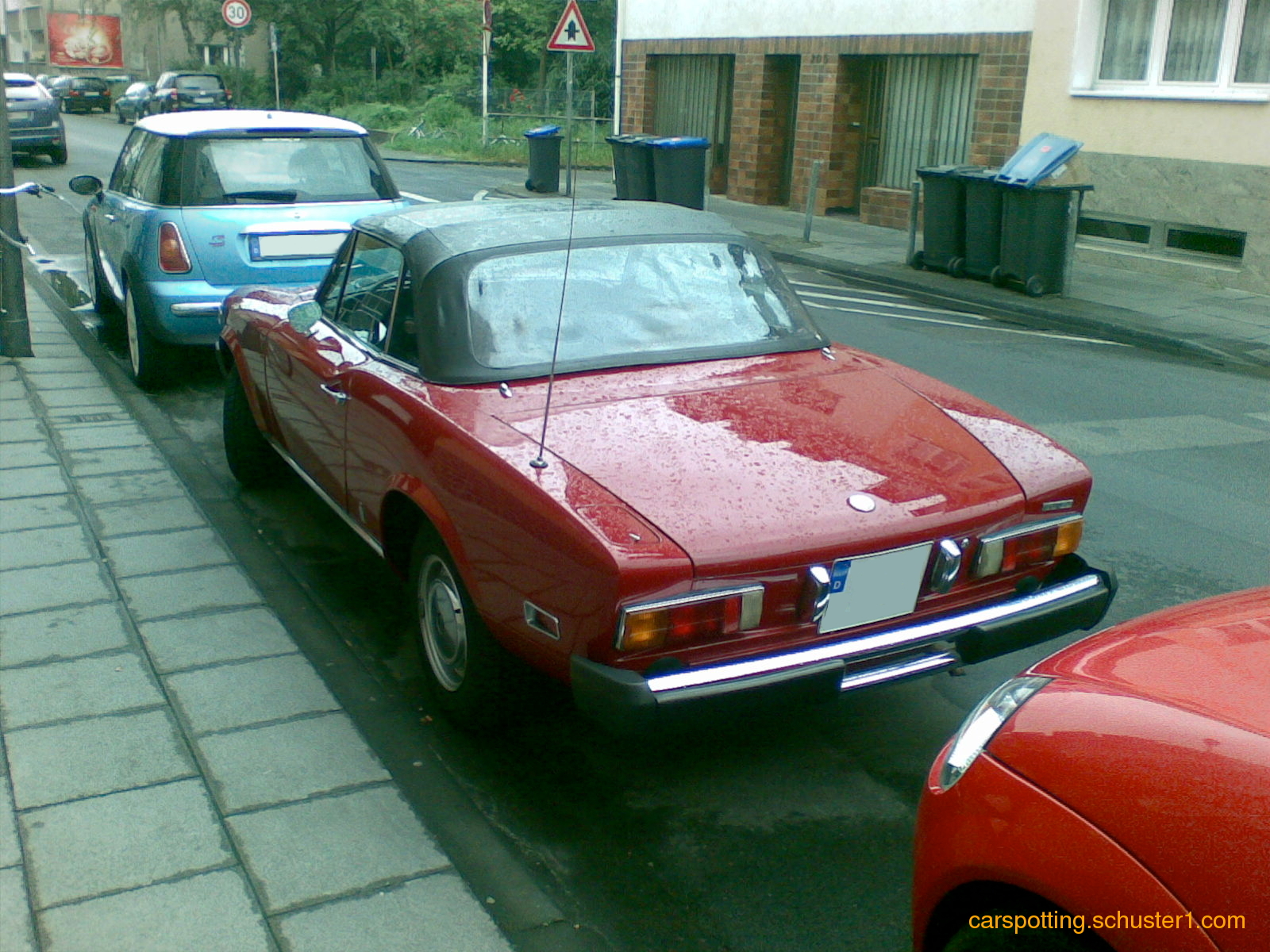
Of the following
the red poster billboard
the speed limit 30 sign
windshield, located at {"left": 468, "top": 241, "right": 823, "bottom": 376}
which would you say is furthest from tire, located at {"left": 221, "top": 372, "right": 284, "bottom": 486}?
the red poster billboard

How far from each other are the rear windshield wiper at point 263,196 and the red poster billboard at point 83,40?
225 ft

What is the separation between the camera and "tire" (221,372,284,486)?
232 inches

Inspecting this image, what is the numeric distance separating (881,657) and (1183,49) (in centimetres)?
1331

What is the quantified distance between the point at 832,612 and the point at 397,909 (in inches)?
49.8

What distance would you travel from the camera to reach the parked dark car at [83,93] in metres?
49.0

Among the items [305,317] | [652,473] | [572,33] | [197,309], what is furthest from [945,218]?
[652,473]

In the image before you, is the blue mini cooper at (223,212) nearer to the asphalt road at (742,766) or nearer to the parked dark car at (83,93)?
the asphalt road at (742,766)

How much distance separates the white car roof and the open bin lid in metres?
7.22

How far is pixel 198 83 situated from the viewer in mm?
38281

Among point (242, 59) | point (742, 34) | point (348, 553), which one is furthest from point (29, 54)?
A: point (348, 553)

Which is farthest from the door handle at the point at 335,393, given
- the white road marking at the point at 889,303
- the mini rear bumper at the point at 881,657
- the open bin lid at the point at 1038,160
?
the open bin lid at the point at 1038,160

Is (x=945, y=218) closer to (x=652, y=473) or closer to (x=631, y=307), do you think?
(x=631, y=307)

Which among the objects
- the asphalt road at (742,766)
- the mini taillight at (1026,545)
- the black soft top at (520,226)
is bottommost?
the asphalt road at (742,766)

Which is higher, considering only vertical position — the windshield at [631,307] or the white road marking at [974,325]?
the windshield at [631,307]
